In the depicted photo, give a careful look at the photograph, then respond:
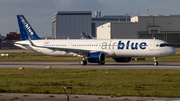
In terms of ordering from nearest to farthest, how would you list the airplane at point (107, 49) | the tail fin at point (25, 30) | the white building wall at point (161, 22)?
the airplane at point (107, 49)
the tail fin at point (25, 30)
the white building wall at point (161, 22)

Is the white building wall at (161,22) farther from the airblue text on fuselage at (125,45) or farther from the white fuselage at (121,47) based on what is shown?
the airblue text on fuselage at (125,45)

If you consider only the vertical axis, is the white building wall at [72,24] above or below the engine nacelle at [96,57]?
above

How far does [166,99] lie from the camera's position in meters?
14.8

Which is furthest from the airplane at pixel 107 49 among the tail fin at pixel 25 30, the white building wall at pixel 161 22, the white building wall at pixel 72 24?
the white building wall at pixel 72 24

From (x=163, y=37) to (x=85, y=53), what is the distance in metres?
76.7

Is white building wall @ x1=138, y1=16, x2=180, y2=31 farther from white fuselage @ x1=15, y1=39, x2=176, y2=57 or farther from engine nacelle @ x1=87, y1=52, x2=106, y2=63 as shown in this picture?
engine nacelle @ x1=87, y1=52, x2=106, y2=63

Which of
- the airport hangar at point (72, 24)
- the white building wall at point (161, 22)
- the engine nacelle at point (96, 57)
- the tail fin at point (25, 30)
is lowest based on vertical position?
the engine nacelle at point (96, 57)

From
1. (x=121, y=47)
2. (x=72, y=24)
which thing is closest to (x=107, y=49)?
(x=121, y=47)

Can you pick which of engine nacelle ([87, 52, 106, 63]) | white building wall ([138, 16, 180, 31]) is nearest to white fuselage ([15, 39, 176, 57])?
engine nacelle ([87, 52, 106, 63])

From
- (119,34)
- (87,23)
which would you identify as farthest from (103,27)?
(87,23)

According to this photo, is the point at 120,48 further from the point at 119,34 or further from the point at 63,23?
the point at 63,23

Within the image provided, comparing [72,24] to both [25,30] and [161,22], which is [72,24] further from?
[25,30]

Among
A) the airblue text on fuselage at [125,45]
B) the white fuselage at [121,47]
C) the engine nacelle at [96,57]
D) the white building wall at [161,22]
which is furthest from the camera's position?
the white building wall at [161,22]

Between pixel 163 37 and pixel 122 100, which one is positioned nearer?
pixel 122 100
